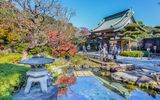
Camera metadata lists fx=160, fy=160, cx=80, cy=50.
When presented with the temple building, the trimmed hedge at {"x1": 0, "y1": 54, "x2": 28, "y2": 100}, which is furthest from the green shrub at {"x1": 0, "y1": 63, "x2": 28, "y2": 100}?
the temple building

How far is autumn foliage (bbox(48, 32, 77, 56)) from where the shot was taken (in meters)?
14.8

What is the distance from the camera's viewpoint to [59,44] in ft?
51.2

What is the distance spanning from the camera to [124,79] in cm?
1010

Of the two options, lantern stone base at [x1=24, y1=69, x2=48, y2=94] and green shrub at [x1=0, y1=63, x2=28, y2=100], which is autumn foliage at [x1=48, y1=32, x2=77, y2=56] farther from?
lantern stone base at [x1=24, y1=69, x2=48, y2=94]

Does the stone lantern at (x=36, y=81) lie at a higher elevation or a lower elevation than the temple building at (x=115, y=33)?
lower

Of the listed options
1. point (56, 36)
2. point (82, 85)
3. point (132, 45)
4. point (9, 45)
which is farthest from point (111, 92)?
point (132, 45)

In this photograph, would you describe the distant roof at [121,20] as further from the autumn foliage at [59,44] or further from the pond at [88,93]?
the pond at [88,93]

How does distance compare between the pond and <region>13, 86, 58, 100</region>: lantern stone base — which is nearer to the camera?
<region>13, 86, 58, 100</region>: lantern stone base

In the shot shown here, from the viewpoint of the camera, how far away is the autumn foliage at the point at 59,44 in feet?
48.5

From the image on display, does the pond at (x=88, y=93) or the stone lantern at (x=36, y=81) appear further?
the pond at (x=88, y=93)

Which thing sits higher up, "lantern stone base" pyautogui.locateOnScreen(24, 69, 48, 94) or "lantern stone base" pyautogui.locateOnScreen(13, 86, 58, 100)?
"lantern stone base" pyautogui.locateOnScreen(24, 69, 48, 94)

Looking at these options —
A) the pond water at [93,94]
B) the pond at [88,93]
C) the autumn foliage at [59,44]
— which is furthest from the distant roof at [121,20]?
the pond water at [93,94]

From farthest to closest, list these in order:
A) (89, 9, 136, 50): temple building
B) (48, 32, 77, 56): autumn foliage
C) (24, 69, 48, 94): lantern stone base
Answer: (89, 9, 136, 50): temple building
(48, 32, 77, 56): autumn foliage
(24, 69, 48, 94): lantern stone base

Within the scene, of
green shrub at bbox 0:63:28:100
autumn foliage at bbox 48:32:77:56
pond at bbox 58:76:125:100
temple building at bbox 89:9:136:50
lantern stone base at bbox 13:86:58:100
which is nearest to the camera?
green shrub at bbox 0:63:28:100
